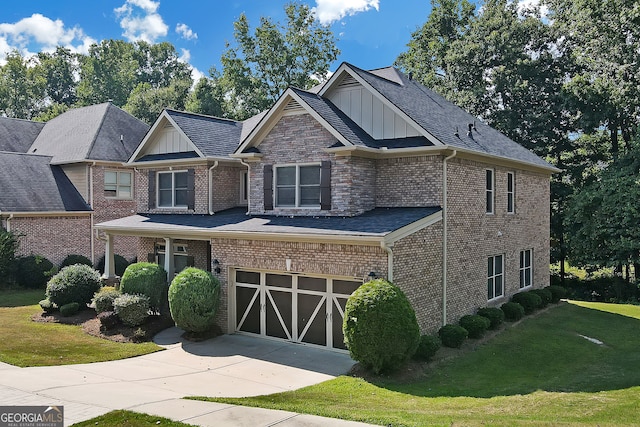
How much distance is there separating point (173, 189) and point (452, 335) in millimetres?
12909

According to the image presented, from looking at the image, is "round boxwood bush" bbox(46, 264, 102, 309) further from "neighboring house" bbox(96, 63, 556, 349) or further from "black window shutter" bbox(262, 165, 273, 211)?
"black window shutter" bbox(262, 165, 273, 211)

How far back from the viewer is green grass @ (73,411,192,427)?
324 inches

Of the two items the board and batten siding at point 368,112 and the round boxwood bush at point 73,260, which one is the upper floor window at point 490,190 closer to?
the board and batten siding at point 368,112

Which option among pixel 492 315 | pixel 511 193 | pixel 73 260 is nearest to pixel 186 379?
pixel 492 315

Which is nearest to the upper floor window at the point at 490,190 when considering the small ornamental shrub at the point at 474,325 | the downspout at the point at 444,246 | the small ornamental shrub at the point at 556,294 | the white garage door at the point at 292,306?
the downspout at the point at 444,246

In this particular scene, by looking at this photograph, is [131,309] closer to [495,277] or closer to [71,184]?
[495,277]

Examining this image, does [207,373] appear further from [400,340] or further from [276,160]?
[276,160]

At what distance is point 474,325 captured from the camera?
16547 millimetres

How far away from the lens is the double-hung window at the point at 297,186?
58.1 feet

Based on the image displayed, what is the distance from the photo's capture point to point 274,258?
16.0 m

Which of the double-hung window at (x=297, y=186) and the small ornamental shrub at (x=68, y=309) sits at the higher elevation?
the double-hung window at (x=297, y=186)

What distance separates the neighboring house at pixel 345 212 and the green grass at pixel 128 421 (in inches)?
267

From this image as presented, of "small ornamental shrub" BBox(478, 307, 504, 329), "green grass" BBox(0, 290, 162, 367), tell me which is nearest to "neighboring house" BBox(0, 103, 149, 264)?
"green grass" BBox(0, 290, 162, 367)

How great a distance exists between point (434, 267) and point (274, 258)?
15.4ft
